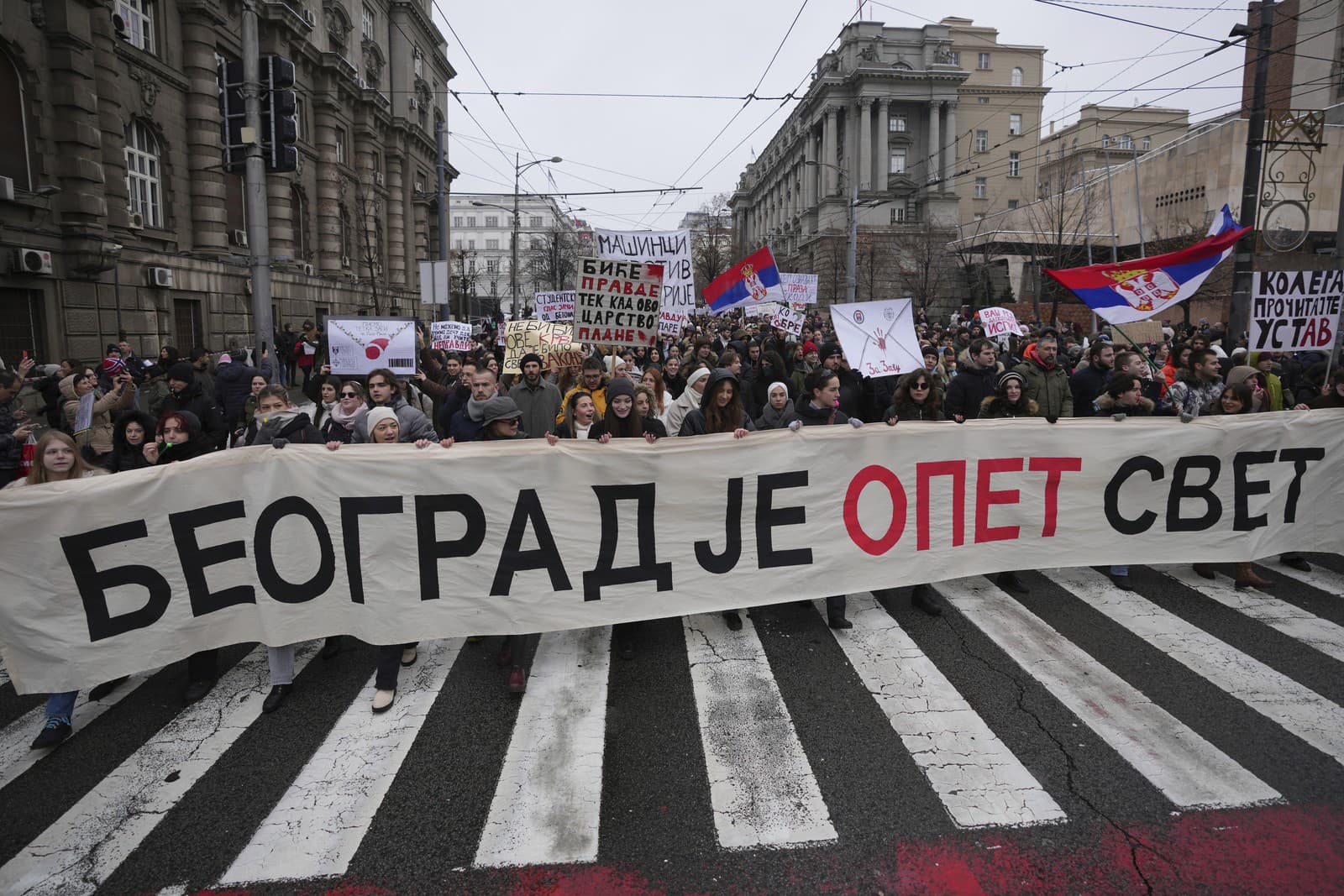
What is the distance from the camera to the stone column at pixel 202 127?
20.3 meters

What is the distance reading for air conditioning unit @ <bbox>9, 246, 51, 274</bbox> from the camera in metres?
14.0

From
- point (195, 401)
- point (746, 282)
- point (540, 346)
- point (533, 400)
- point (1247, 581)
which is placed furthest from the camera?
point (746, 282)

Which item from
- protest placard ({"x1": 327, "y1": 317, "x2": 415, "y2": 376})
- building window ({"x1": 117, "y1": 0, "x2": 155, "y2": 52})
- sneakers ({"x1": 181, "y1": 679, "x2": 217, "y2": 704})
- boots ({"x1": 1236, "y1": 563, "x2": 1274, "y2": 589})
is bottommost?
sneakers ({"x1": 181, "y1": 679, "x2": 217, "y2": 704})

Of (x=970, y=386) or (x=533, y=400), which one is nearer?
(x=533, y=400)

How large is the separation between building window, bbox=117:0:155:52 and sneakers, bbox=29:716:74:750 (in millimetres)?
18871

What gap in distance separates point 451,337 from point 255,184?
4233 millimetres

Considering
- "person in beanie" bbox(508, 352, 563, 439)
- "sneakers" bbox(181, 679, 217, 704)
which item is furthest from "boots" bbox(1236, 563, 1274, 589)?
"sneakers" bbox(181, 679, 217, 704)

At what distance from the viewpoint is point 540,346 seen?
10070 millimetres

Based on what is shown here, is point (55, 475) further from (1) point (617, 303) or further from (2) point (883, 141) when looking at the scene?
(2) point (883, 141)

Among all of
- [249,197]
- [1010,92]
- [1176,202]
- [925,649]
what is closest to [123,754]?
[925,649]

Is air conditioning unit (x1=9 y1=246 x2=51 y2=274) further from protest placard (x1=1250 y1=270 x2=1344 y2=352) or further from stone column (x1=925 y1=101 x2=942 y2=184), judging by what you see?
stone column (x1=925 y1=101 x2=942 y2=184)

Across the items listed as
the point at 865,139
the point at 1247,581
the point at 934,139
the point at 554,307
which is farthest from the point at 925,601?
the point at 934,139

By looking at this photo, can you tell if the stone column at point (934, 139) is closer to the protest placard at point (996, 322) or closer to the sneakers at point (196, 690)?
the protest placard at point (996, 322)

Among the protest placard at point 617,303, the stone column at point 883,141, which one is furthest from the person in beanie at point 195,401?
the stone column at point 883,141
